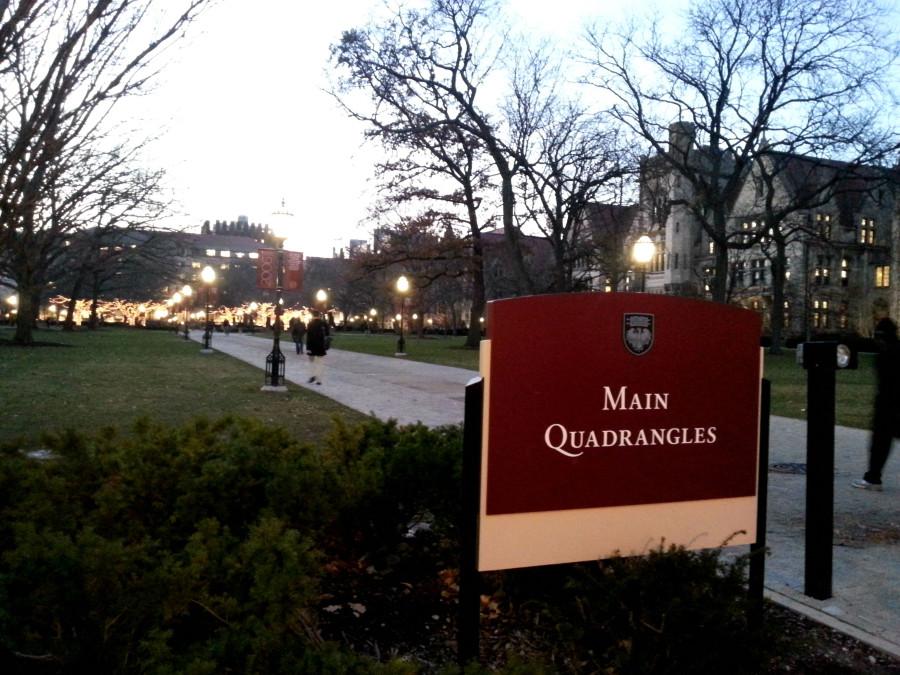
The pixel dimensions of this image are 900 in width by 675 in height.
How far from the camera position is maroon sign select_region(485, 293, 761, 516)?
9.30 feet

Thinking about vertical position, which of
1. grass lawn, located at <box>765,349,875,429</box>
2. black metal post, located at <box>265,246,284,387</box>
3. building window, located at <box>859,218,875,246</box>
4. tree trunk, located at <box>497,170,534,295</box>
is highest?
building window, located at <box>859,218,875,246</box>

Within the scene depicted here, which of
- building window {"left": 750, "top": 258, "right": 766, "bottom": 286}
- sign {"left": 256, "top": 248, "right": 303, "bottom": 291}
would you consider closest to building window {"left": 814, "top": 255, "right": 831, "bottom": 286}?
building window {"left": 750, "top": 258, "right": 766, "bottom": 286}

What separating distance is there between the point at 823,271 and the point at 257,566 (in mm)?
74138

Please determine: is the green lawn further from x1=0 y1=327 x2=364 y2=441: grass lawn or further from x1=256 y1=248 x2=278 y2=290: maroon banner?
x1=256 y1=248 x2=278 y2=290: maroon banner

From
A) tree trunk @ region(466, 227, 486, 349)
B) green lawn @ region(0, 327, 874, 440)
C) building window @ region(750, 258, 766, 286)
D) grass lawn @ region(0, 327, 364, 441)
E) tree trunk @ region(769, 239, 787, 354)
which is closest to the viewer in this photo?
grass lawn @ region(0, 327, 364, 441)

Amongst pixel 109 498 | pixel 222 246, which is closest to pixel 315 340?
pixel 109 498

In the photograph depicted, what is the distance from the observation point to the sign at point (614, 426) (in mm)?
2830

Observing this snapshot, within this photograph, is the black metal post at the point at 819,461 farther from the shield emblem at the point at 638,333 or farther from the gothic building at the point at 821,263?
the gothic building at the point at 821,263

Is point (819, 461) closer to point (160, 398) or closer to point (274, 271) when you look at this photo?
point (160, 398)

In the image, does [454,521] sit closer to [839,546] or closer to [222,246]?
[839,546]

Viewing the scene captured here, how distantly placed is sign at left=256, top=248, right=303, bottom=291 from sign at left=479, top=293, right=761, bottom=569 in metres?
16.7

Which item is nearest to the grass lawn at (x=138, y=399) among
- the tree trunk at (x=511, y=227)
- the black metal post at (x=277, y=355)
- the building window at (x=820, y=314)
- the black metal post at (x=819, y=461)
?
the black metal post at (x=277, y=355)

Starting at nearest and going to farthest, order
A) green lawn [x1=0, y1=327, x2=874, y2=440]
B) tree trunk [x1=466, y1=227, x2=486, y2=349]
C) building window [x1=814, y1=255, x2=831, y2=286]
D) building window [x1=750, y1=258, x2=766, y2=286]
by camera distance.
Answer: green lawn [x1=0, y1=327, x2=874, y2=440] → tree trunk [x1=466, y1=227, x2=486, y2=349] → building window [x1=750, y1=258, x2=766, y2=286] → building window [x1=814, y1=255, x2=831, y2=286]

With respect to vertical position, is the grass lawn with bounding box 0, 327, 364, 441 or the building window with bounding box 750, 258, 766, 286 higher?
the building window with bounding box 750, 258, 766, 286
